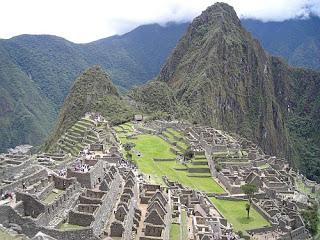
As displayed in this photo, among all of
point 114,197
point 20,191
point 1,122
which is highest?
point 20,191

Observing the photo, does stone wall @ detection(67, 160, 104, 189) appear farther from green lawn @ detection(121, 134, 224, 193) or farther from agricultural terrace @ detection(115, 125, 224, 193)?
agricultural terrace @ detection(115, 125, 224, 193)

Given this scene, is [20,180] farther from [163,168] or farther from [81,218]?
[163,168]

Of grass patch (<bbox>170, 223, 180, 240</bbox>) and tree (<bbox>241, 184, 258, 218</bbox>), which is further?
tree (<bbox>241, 184, 258, 218</bbox>)

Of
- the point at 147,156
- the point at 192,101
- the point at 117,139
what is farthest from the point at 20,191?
the point at 192,101

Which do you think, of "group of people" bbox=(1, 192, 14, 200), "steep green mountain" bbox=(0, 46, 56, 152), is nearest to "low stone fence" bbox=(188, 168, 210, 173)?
"group of people" bbox=(1, 192, 14, 200)

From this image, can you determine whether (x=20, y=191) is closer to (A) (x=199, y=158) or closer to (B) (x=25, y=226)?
(B) (x=25, y=226)

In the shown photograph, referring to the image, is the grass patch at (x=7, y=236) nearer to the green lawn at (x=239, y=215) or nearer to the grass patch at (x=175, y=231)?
the grass patch at (x=175, y=231)

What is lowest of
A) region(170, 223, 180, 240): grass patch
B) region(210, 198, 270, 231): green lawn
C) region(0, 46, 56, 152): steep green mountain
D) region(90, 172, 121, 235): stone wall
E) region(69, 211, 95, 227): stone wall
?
region(0, 46, 56, 152): steep green mountain
